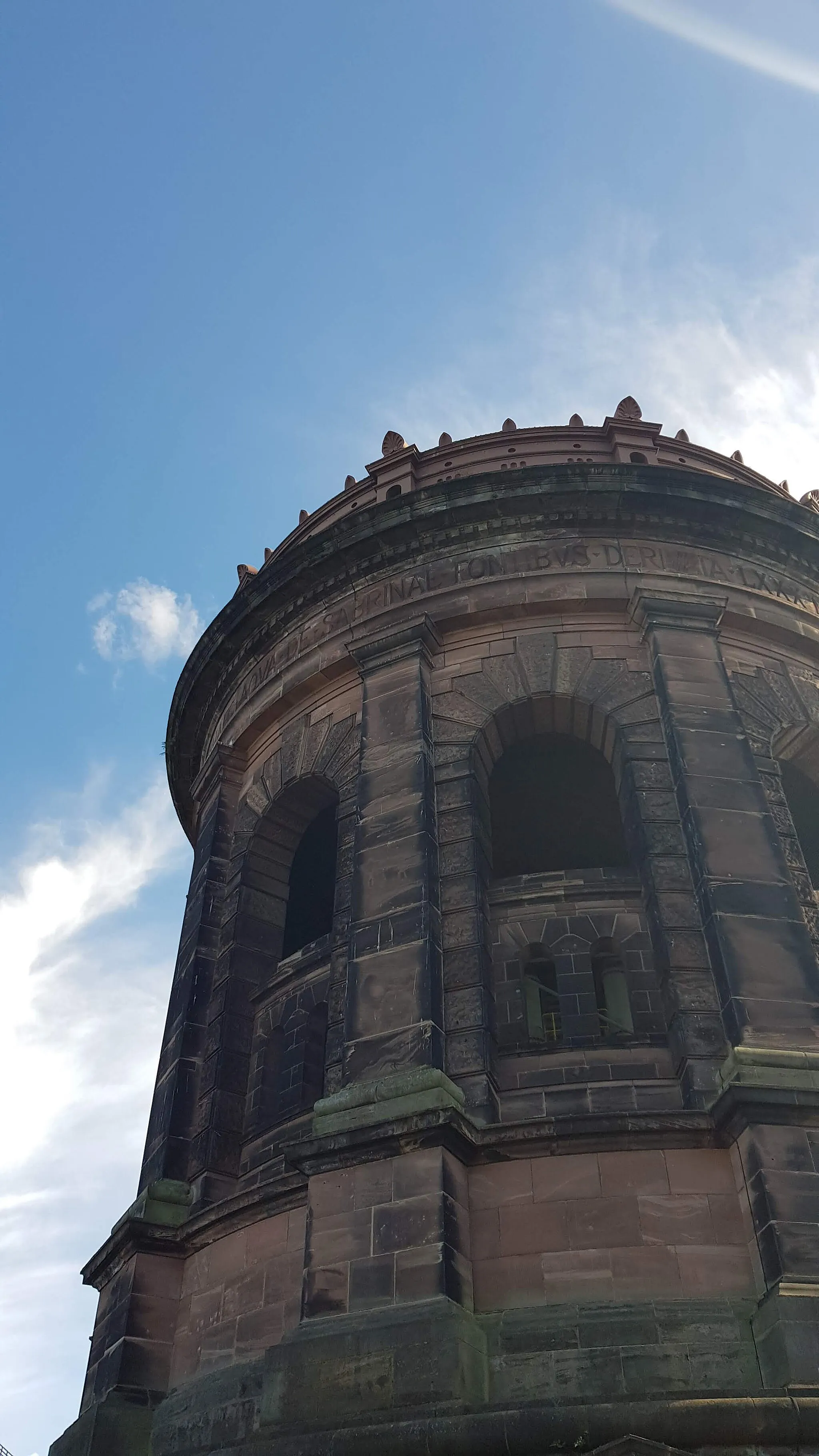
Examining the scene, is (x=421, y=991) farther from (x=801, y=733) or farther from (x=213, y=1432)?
(x=801, y=733)

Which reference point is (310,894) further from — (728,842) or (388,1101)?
(728,842)

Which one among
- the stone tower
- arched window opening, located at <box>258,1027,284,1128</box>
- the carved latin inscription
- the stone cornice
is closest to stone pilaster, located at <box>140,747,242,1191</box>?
the stone tower

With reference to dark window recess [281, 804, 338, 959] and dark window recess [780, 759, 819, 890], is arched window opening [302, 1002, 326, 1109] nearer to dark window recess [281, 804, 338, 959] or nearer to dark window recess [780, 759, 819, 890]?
dark window recess [281, 804, 338, 959]

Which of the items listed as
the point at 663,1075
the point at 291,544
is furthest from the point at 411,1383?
the point at 291,544

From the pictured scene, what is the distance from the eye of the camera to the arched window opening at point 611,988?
12.5 metres

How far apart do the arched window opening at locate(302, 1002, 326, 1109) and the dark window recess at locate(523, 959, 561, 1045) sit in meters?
2.53

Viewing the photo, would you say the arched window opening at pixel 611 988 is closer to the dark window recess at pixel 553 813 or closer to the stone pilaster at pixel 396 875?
the stone pilaster at pixel 396 875

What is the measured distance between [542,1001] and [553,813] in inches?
230

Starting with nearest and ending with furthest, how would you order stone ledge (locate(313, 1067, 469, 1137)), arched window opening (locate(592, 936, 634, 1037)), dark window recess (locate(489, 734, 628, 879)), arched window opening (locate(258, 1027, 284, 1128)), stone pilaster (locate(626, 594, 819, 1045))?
stone ledge (locate(313, 1067, 469, 1137)) < stone pilaster (locate(626, 594, 819, 1045)) < arched window opening (locate(592, 936, 634, 1037)) < arched window opening (locate(258, 1027, 284, 1128)) < dark window recess (locate(489, 734, 628, 879))

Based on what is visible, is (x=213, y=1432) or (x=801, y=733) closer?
(x=213, y=1432)

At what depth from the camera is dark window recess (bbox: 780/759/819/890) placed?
15992 millimetres

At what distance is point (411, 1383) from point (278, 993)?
5.95 meters

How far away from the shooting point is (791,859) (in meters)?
13.1

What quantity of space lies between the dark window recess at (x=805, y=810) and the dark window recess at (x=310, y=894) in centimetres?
689
